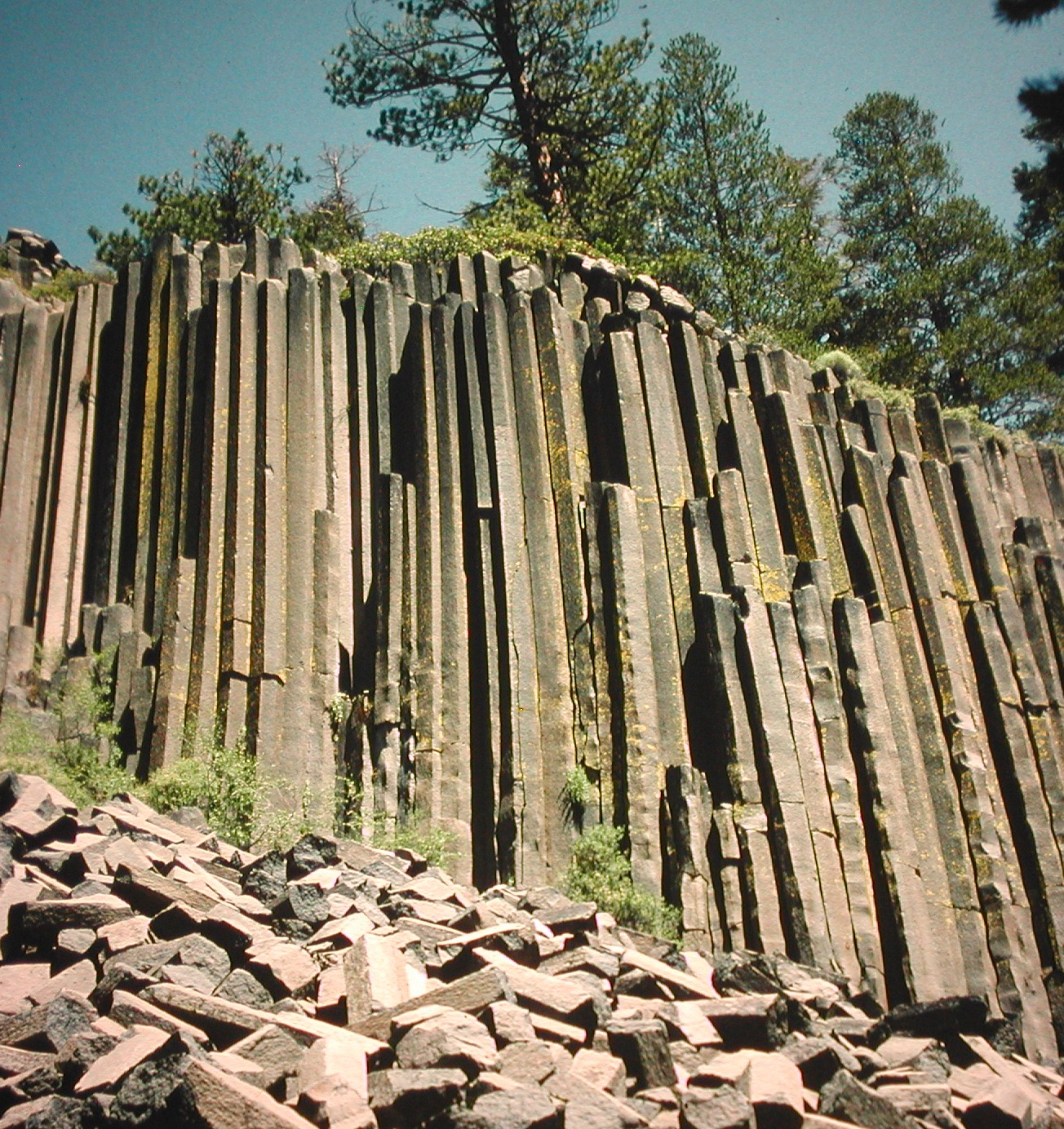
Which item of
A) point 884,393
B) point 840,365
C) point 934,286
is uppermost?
point 934,286

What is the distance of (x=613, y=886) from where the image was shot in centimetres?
705

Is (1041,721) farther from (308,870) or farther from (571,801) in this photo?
(308,870)

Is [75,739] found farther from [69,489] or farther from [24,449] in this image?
[24,449]

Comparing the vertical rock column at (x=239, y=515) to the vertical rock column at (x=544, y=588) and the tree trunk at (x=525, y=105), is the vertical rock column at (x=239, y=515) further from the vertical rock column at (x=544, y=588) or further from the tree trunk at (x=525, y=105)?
the tree trunk at (x=525, y=105)

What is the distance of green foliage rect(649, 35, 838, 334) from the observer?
17.9m

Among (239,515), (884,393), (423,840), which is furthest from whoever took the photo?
(884,393)

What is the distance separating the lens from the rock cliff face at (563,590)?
7.43 meters

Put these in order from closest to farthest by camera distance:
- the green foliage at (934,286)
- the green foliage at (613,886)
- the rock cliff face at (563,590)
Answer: the green foliage at (613,886), the rock cliff face at (563,590), the green foliage at (934,286)

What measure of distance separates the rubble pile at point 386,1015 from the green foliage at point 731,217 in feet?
42.0

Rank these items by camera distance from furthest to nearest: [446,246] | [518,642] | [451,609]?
[446,246], [451,609], [518,642]

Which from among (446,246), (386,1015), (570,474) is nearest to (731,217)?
(446,246)

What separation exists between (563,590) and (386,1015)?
4414mm

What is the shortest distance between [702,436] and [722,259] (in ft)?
35.1

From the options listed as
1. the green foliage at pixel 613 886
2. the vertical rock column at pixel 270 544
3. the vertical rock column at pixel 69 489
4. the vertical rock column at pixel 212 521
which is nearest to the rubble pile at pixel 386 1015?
the green foliage at pixel 613 886
